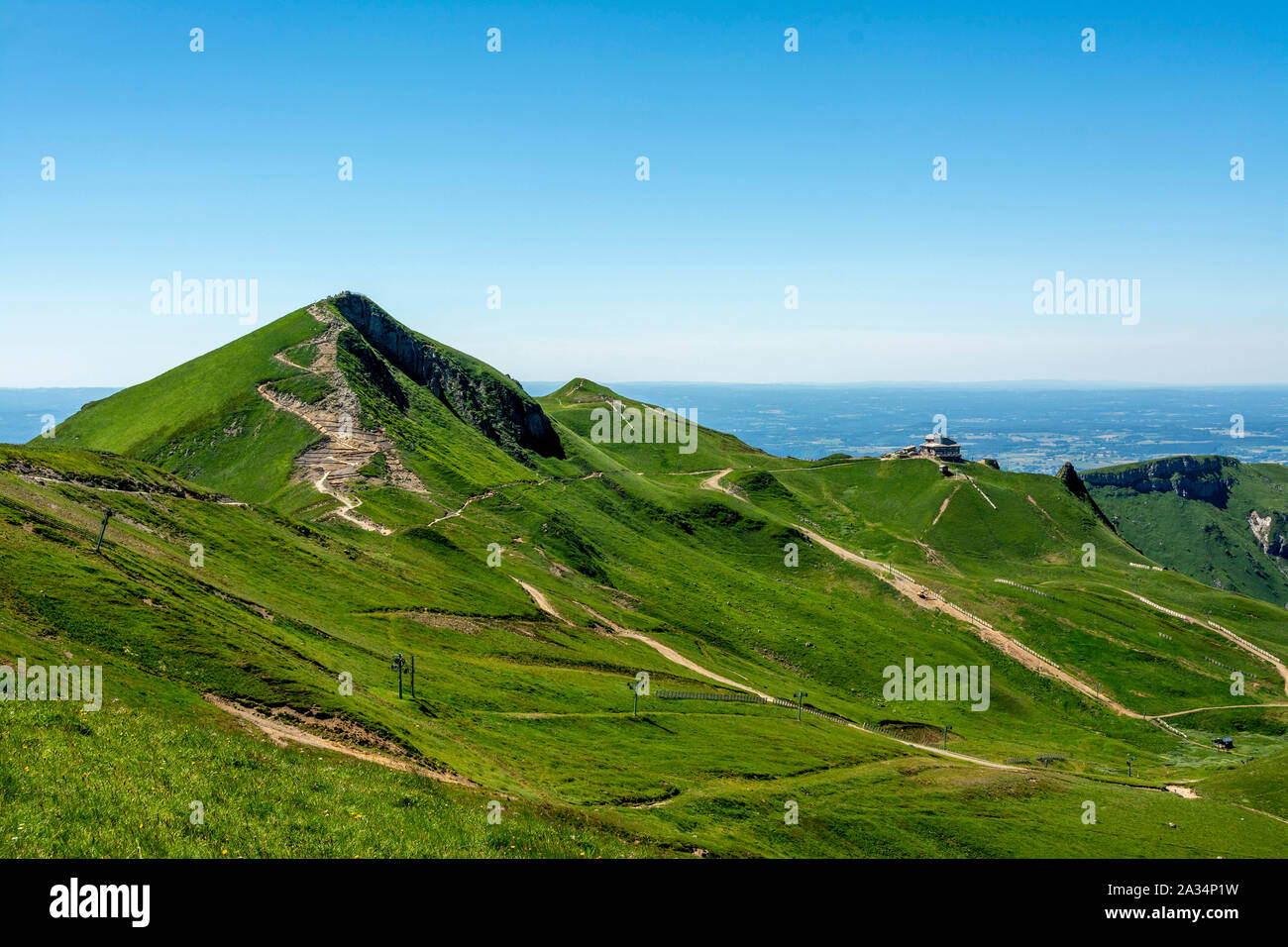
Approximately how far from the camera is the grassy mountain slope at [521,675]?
115ft

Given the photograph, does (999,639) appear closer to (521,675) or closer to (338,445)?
(521,675)

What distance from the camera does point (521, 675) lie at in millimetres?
86812

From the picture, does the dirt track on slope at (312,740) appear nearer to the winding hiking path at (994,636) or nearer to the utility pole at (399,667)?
the utility pole at (399,667)

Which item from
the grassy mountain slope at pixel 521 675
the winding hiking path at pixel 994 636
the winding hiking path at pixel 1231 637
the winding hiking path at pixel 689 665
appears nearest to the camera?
the grassy mountain slope at pixel 521 675

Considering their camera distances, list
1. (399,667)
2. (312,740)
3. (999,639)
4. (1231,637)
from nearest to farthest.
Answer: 1. (312,740)
2. (399,667)
3. (999,639)
4. (1231,637)

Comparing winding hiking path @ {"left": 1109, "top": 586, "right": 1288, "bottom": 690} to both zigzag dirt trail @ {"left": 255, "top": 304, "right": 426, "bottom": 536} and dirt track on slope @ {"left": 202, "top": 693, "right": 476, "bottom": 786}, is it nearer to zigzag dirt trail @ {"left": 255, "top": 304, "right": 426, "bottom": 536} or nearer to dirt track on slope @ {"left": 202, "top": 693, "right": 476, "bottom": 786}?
dirt track on slope @ {"left": 202, "top": 693, "right": 476, "bottom": 786}

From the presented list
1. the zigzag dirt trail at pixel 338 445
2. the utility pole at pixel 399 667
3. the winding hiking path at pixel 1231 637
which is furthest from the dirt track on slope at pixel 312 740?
the winding hiking path at pixel 1231 637

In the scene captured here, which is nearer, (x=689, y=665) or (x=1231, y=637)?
(x=689, y=665)

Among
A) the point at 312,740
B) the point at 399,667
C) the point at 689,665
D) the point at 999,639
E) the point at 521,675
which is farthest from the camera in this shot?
the point at 999,639

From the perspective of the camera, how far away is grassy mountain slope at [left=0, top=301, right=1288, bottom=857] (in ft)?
115

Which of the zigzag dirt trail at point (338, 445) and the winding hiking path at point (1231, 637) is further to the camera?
the winding hiking path at point (1231, 637)

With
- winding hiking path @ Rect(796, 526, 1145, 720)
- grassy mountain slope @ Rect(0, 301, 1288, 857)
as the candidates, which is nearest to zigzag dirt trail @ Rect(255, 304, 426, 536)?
grassy mountain slope @ Rect(0, 301, 1288, 857)

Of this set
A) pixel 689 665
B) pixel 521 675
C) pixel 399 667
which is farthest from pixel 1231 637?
pixel 399 667
